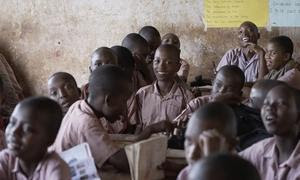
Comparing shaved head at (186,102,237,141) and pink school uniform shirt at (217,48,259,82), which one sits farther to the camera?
pink school uniform shirt at (217,48,259,82)

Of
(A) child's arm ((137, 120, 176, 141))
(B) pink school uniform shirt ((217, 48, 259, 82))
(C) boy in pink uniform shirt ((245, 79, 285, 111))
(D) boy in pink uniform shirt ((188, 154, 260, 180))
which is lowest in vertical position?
(B) pink school uniform shirt ((217, 48, 259, 82))

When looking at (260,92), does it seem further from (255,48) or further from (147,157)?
(255,48)

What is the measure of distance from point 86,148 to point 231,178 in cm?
109

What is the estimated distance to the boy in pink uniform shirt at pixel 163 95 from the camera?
144 inches

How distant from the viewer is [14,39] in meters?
6.12

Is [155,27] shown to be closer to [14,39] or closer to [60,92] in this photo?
[14,39]

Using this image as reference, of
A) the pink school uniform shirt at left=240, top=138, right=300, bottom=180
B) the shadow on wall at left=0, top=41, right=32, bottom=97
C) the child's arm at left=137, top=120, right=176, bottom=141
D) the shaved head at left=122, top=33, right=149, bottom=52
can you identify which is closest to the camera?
the pink school uniform shirt at left=240, top=138, right=300, bottom=180

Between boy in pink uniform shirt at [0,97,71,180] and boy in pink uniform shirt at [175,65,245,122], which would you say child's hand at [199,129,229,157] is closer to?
boy in pink uniform shirt at [0,97,71,180]

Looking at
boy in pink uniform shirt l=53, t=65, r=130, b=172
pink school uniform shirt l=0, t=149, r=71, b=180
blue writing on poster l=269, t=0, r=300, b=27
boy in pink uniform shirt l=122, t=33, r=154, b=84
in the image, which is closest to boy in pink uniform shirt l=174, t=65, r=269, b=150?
→ boy in pink uniform shirt l=53, t=65, r=130, b=172

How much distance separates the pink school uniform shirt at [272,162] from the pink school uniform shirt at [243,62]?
305 cm

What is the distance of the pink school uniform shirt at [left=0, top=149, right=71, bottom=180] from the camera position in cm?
192

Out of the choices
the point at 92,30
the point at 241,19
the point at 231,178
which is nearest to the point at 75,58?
the point at 92,30

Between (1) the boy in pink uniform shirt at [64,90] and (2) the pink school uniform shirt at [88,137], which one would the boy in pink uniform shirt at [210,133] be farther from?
(1) the boy in pink uniform shirt at [64,90]

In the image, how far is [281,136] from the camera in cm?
217
